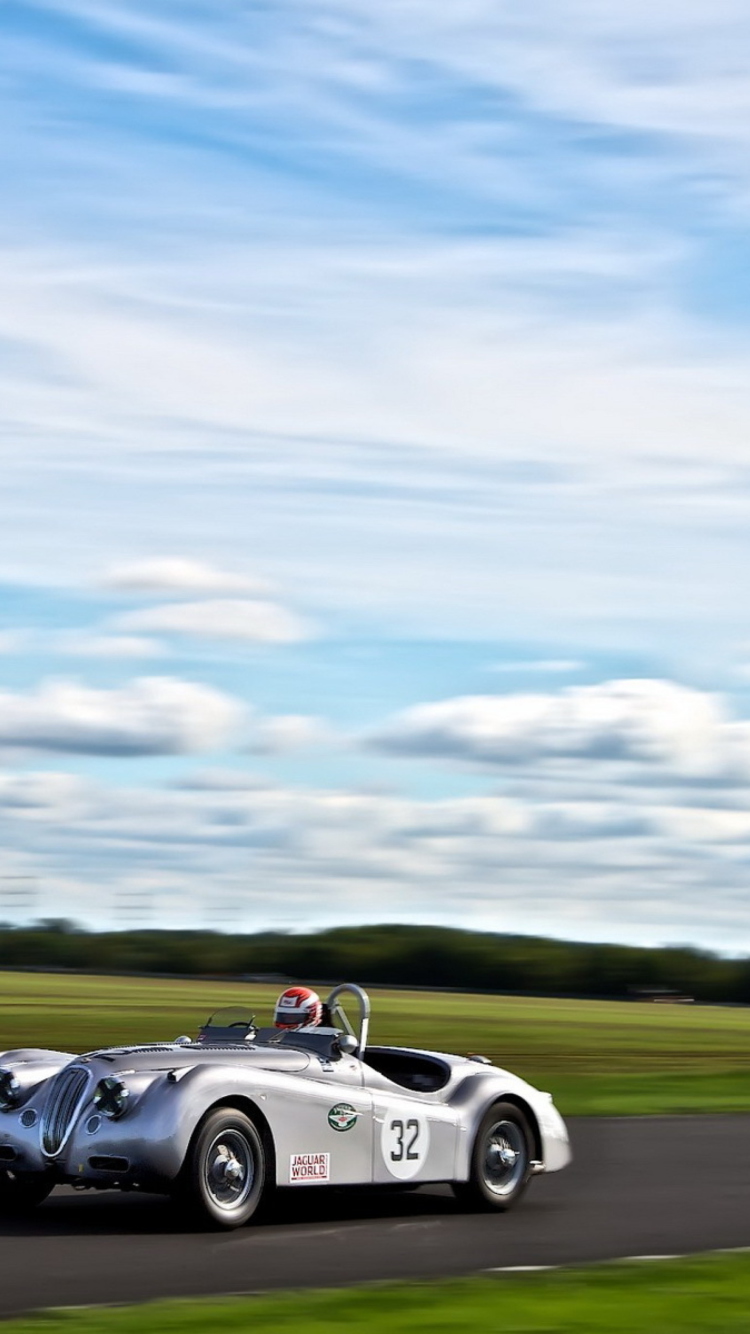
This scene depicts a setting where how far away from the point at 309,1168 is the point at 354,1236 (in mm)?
523

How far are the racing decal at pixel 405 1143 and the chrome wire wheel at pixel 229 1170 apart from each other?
1.17 metres

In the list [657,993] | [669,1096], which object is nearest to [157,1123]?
[669,1096]

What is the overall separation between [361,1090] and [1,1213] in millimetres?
2264

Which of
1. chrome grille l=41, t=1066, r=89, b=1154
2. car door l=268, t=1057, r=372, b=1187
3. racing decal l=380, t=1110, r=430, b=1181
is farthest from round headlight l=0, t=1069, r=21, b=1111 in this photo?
racing decal l=380, t=1110, r=430, b=1181

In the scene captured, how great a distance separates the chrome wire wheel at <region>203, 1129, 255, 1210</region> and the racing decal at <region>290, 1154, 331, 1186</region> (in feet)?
0.98

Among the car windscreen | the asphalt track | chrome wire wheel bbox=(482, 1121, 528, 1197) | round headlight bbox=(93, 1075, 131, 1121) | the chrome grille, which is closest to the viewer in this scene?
the asphalt track

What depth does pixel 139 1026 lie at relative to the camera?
4722 centimetres

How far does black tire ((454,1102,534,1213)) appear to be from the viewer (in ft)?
41.9

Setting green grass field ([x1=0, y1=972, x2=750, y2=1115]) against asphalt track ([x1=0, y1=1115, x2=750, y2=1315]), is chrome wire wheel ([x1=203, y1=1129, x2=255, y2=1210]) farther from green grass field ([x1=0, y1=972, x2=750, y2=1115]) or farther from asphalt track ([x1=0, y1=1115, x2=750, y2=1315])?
green grass field ([x1=0, y1=972, x2=750, y2=1115])

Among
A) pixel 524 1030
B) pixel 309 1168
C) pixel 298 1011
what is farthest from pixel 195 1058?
pixel 524 1030

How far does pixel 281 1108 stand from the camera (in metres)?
11.5

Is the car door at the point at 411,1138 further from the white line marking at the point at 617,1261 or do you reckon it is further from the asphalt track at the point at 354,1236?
the white line marking at the point at 617,1261

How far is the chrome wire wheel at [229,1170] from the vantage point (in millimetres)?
11102

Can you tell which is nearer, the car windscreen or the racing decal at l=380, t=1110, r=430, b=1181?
the racing decal at l=380, t=1110, r=430, b=1181
